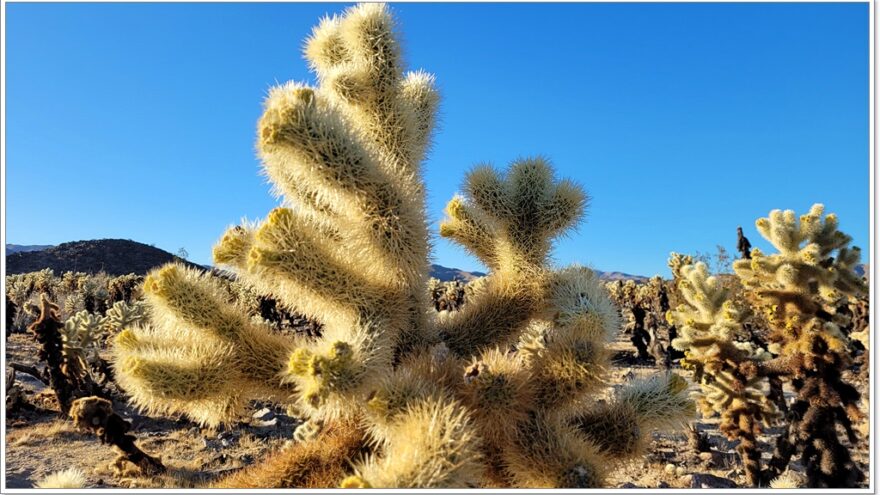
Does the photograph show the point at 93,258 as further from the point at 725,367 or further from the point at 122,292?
the point at 725,367

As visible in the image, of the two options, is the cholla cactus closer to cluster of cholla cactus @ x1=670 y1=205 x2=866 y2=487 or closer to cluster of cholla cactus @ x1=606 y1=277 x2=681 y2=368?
cluster of cholla cactus @ x1=606 y1=277 x2=681 y2=368

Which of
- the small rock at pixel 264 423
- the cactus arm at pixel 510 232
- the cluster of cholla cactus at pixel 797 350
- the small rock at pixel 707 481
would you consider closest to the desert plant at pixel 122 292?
the small rock at pixel 264 423

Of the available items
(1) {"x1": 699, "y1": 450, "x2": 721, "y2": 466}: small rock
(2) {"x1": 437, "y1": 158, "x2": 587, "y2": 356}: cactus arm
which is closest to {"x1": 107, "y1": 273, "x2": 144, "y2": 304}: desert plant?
(1) {"x1": 699, "y1": 450, "x2": 721, "y2": 466}: small rock

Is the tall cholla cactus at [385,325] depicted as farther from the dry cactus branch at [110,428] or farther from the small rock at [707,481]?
the small rock at [707,481]

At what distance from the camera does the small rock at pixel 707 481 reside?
6.74 metres

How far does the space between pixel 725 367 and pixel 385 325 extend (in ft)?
17.1

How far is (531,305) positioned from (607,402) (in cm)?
79

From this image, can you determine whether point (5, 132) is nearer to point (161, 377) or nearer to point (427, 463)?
point (161, 377)

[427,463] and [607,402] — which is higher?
[607,402]

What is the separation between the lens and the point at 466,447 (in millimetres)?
2205

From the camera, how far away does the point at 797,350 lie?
5.47m

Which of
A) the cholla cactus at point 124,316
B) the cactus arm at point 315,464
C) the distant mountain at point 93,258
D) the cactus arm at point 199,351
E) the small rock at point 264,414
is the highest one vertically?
the distant mountain at point 93,258

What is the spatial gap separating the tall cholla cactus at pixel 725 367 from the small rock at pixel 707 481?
58 cm

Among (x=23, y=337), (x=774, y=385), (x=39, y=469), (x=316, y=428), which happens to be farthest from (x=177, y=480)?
(x=23, y=337)
